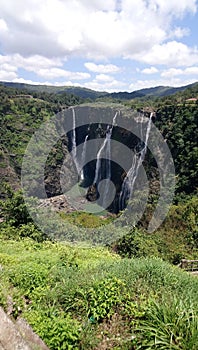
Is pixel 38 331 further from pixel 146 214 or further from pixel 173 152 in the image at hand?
pixel 173 152

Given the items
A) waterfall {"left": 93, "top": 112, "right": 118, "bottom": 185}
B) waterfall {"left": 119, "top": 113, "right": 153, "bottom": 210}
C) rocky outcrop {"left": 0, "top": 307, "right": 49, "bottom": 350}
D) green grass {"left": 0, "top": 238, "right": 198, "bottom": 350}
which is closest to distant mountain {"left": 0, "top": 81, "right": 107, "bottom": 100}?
waterfall {"left": 93, "top": 112, "right": 118, "bottom": 185}

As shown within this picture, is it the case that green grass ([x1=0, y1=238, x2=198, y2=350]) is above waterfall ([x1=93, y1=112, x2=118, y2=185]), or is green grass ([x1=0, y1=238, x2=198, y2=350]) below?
above

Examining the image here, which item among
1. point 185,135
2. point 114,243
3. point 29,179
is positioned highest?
point 185,135

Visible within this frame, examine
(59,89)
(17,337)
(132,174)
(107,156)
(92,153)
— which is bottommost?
(132,174)

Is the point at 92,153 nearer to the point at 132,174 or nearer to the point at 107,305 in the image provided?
the point at 132,174

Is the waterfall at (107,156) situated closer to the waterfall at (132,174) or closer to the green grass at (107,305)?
the waterfall at (132,174)

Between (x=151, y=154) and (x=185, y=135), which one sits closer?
(x=185, y=135)

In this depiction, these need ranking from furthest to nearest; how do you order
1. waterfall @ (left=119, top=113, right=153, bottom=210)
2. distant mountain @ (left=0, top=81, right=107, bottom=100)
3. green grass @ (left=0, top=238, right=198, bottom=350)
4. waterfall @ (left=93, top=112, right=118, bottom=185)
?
distant mountain @ (left=0, top=81, right=107, bottom=100) → waterfall @ (left=93, top=112, right=118, bottom=185) → waterfall @ (left=119, top=113, right=153, bottom=210) → green grass @ (left=0, top=238, right=198, bottom=350)

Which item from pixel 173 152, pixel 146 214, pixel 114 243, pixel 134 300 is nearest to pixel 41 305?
pixel 134 300

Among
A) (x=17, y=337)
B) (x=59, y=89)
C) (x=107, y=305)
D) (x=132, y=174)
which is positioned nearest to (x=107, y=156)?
(x=132, y=174)

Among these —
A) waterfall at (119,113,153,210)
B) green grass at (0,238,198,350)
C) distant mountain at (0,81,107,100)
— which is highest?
distant mountain at (0,81,107,100)

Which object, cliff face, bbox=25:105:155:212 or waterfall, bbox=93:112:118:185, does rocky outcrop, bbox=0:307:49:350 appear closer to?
cliff face, bbox=25:105:155:212
